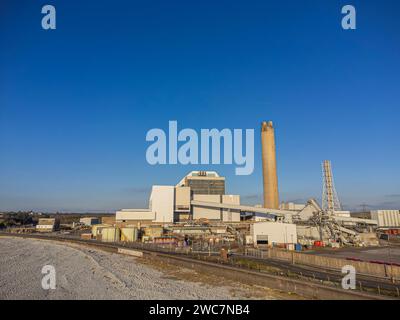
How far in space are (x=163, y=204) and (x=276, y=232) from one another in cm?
4677

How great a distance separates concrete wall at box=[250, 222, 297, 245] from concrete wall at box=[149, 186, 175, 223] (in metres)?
42.7

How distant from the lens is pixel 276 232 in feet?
178

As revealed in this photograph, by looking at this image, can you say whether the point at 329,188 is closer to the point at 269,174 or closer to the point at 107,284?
the point at 269,174

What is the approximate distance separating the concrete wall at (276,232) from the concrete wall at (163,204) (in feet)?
140

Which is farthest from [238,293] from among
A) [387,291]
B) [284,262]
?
[284,262]

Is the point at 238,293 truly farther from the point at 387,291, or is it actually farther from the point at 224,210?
the point at 224,210

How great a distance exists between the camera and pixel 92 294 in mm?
21125

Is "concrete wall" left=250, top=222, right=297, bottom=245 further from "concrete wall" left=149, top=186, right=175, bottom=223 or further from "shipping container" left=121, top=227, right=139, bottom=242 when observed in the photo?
"concrete wall" left=149, top=186, right=175, bottom=223

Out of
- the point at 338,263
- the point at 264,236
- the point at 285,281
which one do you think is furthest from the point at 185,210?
the point at 285,281

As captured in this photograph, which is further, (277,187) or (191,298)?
(277,187)

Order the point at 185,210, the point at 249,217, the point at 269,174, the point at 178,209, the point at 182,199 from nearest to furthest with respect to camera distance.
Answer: the point at 269,174 → the point at 178,209 → the point at 185,210 → the point at 182,199 → the point at 249,217

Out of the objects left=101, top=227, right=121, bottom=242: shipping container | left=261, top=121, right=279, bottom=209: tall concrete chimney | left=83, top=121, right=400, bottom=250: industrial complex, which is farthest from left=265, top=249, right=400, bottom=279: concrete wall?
left=261, top=121, right=279, bottom=209: tall concrete chimney

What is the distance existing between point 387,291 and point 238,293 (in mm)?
11158

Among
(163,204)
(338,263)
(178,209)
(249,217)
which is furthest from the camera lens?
(249,217)
